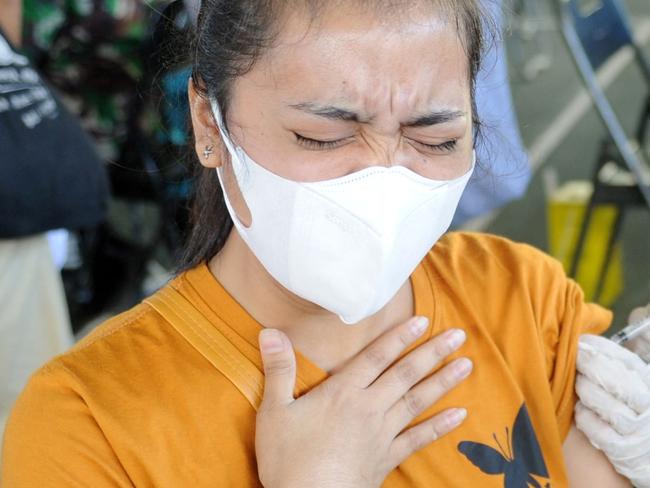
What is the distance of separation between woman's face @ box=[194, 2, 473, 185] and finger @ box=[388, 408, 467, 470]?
0.35 metres

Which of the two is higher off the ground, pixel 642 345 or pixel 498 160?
pixel 642 345

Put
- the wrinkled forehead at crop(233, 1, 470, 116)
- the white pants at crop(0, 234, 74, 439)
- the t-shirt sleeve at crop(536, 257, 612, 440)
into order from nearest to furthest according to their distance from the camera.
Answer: the wrinkled forehead at crop(233, 1, 470, 116), the t-shirt sleeve at crop(536, 257, 612, 440), the white pants at crop(0, 234, 74, 439)

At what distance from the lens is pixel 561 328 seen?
1.44 meters

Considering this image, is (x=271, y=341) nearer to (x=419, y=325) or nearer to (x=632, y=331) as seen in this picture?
(x=419, y=325)

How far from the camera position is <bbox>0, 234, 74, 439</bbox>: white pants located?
6.86ft

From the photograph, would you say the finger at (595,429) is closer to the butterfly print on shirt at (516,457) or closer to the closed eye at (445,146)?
the butterfly print on shirt at (516,457)

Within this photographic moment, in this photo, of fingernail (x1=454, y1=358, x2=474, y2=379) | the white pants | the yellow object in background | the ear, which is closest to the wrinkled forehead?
the ear

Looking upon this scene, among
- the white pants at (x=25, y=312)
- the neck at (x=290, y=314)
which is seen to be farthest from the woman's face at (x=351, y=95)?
the white pants at (x=25, y=312)

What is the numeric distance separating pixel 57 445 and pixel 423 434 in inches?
18.7

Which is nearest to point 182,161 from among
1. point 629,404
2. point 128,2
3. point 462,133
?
point 462,133

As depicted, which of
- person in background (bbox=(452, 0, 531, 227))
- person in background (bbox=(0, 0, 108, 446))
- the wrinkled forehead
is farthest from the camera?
person in background (bbox=(452, 0, 531, 227))

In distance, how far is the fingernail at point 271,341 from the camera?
1.22 meters

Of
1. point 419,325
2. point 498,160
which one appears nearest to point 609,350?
point 419,325

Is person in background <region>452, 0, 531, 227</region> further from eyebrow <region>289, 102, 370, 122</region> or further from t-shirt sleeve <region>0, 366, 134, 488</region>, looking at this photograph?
t-shirt sleeve <region>0, 366, 134, 488</region>
